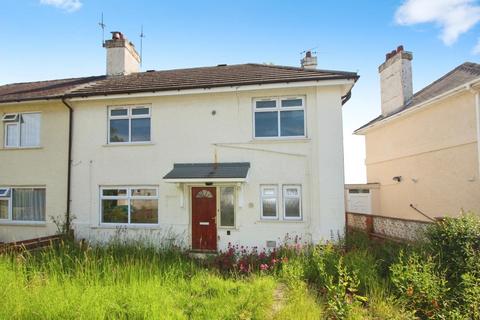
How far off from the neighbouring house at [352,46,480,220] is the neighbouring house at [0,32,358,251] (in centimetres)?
434

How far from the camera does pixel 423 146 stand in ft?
45.9

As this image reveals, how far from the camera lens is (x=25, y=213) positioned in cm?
1278

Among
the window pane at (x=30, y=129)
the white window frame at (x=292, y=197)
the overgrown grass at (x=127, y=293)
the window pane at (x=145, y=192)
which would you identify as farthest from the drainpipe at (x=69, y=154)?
the white window frame at (x=292, y=197)

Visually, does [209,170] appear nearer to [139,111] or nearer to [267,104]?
[267,104]

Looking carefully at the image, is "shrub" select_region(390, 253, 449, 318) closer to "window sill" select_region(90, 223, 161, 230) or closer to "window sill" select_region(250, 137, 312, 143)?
"window sill" select_region(250, 137, 312, 143)

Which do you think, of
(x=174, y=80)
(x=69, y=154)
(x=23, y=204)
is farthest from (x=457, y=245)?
(x=23, y=204)

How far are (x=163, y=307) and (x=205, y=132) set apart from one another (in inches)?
281

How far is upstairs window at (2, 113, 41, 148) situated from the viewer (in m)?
12.9

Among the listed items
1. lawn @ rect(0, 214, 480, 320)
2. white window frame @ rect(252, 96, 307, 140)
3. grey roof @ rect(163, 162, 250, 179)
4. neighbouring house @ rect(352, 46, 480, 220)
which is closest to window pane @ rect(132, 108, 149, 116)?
grey roof @ rect(163, 162, 250, 179)

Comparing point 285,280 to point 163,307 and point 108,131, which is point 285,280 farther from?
point 108,131

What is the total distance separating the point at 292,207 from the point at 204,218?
3.20 meters

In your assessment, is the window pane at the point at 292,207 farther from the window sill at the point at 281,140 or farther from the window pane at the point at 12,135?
the window pane at the point at 12,135

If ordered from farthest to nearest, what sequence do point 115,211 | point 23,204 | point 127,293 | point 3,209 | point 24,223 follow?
point 3,209 < point 23,204 < point 24,223 < point 115,211 < point 127,293

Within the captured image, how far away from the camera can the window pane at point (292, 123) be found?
36.1 feet
